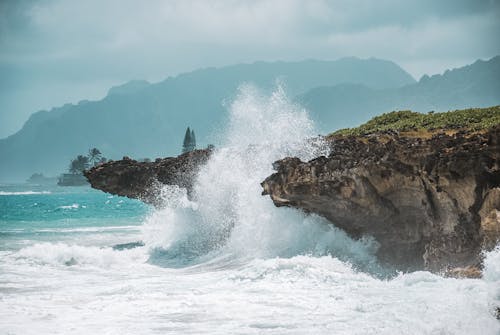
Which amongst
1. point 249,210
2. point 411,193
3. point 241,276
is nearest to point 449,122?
point 411,193

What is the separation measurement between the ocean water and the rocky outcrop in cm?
85

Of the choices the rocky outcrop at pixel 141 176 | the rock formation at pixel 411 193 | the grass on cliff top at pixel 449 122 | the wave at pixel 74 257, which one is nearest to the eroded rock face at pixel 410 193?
the rock formation at pixel 411 193

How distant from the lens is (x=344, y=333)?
10.8 metres

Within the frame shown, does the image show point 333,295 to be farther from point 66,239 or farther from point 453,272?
point 66,239

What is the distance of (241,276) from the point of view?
17.0 m

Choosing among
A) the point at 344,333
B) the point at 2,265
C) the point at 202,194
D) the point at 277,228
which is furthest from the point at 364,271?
the point at 2,265

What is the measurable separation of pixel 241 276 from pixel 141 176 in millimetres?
13462

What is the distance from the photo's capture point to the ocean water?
459 inches

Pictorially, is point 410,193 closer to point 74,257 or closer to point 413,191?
point 413,191

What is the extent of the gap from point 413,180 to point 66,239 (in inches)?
901

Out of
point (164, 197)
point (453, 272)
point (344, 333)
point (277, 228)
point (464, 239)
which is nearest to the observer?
point (344, 333)

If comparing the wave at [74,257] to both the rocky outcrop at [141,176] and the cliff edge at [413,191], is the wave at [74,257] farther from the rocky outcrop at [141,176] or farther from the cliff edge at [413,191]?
the cliff edge at [413,191]

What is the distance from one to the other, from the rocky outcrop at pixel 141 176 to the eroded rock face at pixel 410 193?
860 centimetres

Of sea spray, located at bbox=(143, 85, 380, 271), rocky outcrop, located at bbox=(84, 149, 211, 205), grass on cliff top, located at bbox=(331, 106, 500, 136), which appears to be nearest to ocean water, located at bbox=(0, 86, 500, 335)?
sea spray, located at bbox=(143, 85, 380, 271)
